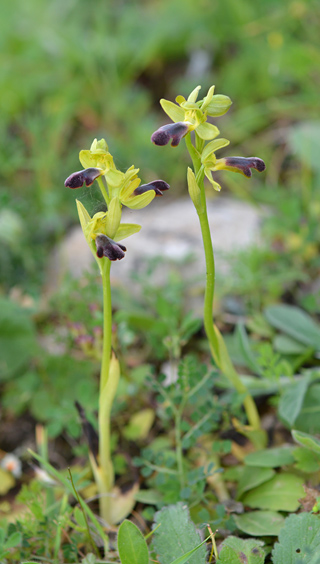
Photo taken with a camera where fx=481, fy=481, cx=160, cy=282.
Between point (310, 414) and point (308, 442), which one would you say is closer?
point (308, 442)

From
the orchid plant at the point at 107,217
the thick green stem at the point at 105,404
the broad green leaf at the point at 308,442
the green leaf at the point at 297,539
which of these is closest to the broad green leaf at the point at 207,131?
the orchid plant at the point at 107,217

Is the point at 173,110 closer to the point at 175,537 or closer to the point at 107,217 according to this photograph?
the point at 107,217

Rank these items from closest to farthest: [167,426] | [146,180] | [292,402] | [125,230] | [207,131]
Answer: [207,131] → [125,230] → [292,402] → [167,426] → [146,180]

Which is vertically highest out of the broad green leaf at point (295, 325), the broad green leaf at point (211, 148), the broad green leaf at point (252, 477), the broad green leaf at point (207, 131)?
the broad green leaf at point (207, 131)

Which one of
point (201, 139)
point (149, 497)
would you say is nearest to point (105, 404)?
point (149, 497)

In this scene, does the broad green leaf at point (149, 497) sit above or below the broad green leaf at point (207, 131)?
below

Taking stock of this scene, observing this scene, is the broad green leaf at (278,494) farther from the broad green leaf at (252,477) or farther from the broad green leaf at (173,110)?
the broad green leaf at (173,110)
